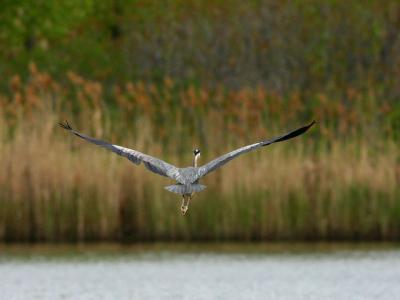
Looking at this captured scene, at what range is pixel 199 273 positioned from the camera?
1430 centimetres

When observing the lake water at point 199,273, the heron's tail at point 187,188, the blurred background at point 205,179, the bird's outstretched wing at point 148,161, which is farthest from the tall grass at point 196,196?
the heron's tail at point 187,188

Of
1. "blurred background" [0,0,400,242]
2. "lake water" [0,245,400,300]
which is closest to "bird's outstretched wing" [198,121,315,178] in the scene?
"lake water" [0,245,400,300]

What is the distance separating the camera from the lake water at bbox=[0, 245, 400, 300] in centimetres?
1309

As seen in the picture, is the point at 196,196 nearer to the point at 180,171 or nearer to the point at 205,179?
the point at 205,179

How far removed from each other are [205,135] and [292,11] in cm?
976

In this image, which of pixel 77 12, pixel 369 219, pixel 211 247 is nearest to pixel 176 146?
pixel 211 247

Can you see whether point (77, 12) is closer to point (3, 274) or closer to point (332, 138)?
point (332, 138)

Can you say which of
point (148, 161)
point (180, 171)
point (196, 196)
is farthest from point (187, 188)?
point (196, 196)

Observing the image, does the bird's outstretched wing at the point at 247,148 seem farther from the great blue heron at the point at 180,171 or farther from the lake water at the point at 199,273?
the lake water at the point at 199,273

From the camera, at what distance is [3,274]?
1420cm

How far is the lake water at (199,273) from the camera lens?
1309 centimetres

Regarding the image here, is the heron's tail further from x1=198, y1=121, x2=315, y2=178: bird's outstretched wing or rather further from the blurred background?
the blurred background

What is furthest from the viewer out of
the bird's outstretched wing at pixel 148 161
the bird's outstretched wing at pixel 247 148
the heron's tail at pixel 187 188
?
the bird's outstretched wing at pixel 148 161

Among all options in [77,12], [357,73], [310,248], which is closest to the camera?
[310,248]
